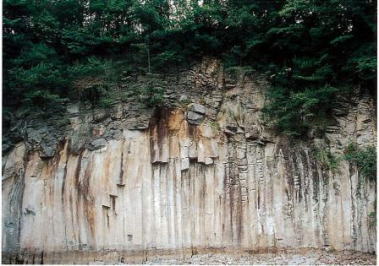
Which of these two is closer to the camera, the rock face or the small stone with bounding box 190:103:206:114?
the rock face

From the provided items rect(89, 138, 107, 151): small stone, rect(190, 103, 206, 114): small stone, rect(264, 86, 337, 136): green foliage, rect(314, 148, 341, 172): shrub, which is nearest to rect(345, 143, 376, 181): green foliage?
rect(314, 148, 341, 172): shrub

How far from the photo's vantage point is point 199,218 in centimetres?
1130

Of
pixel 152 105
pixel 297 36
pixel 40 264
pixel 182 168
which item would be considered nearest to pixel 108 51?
pixel 152 105

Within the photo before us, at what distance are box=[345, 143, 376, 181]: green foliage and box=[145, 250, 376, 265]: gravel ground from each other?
85.6 inches

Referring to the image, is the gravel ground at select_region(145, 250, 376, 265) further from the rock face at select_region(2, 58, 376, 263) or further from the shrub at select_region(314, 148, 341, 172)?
the shrub at select_region(314, 148, 341, 172)

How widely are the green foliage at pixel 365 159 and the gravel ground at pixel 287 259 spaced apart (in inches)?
85.6

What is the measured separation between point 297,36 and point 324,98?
6.59ft

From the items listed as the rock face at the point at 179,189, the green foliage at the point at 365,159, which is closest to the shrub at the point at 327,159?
the rock face at the point at 179,189

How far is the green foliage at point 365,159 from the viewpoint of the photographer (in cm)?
1055

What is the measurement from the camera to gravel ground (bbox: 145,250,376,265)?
10.3 metres

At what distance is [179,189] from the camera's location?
1138 centimetres

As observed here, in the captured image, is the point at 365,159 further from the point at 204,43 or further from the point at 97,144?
the point at 97,144

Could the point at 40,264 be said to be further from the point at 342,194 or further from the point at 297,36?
the point at 297,36

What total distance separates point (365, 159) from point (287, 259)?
3460 millimetres
